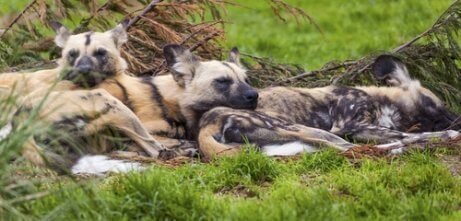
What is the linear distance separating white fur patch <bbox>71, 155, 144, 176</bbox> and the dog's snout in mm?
1001

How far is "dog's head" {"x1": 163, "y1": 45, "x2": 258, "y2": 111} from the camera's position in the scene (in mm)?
6637

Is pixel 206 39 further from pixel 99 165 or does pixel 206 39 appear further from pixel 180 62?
pixel 99 165

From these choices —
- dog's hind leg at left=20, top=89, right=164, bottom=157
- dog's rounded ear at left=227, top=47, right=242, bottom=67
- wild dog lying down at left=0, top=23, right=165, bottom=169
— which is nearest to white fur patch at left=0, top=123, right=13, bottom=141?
wild dog lying down at left=0, top=23, right=165, bottom=169

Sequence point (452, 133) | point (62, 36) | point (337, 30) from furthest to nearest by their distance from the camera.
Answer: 1. point (337, 30)
2. point (62, 36)
3. point (452, 133)

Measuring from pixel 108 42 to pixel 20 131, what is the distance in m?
2.83

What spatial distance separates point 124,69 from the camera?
22.5 ft

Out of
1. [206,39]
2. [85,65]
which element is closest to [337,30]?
[206,39]

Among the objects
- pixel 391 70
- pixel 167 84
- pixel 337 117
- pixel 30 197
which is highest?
pixel 30 197

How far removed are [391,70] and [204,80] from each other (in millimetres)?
1320

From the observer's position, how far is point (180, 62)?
6.71 m

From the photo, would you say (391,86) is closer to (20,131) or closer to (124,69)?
(124,69)

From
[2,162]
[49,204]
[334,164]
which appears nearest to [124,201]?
[49,204]

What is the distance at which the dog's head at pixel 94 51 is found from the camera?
6.54 meters

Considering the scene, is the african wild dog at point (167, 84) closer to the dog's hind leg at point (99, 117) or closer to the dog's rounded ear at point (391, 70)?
the dog's hind leg at point (99, 117)
